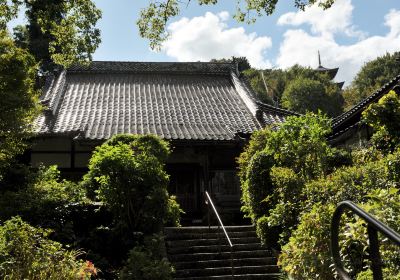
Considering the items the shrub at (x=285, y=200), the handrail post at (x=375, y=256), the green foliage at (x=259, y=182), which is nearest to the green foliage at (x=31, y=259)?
the handrail post at (x=375, y=256)

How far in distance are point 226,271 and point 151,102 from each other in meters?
11.1

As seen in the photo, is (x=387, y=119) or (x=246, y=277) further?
(x=387, y=119)

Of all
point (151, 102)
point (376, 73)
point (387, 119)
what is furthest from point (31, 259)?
point (376, 73)

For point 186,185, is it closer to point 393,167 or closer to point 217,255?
point 217,255

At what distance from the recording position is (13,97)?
954 centimetres

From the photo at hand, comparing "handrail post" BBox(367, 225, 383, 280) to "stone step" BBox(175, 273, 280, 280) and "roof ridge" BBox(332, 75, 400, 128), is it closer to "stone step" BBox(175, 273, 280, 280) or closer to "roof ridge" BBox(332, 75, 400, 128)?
"stone step" BBox(175, 273, 280, 280)

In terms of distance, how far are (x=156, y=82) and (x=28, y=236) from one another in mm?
16137

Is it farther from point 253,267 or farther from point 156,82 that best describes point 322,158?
point 156,82

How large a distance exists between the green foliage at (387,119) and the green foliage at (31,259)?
7.45 metres

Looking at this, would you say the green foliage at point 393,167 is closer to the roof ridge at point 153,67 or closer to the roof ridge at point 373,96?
the roof ridge at point 373,96

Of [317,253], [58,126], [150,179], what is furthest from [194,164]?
[317,253]

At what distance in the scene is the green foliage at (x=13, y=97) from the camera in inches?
377

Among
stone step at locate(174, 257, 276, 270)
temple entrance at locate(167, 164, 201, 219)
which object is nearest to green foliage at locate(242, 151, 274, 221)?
stone step at locate(174, 257, 276, 270)

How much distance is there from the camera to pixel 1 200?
Result: 945cm
